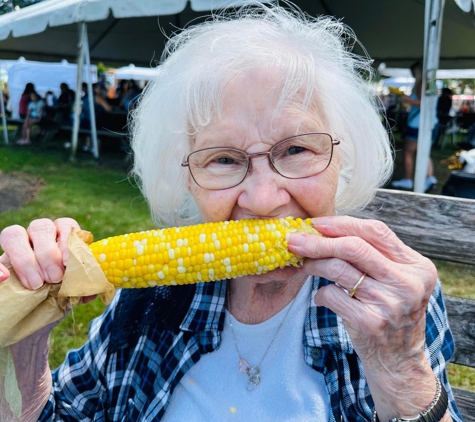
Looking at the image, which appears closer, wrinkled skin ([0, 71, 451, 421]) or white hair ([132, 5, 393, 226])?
wrinkled skin ([0, 71, 451, 421])

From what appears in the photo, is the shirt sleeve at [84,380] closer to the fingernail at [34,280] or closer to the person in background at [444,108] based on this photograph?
the fingernail at [34,280]

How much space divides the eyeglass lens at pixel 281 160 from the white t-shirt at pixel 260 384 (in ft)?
1.54

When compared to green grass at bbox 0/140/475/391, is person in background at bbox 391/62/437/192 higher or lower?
higher

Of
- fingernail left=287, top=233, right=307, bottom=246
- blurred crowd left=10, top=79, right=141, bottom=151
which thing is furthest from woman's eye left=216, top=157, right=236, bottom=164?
blurred crowd left=10, top=79, right=141, bottom=151

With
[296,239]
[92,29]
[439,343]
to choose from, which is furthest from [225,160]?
[92,29]

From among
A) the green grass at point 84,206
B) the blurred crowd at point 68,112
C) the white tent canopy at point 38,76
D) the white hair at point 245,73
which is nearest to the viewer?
the white hair at point 245,73

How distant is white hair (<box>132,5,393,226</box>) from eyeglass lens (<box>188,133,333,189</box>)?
0.36 feet

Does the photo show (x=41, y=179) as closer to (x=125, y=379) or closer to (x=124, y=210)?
(x=124, y=210)

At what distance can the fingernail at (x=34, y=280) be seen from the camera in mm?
1168

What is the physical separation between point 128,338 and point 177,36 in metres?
1.23

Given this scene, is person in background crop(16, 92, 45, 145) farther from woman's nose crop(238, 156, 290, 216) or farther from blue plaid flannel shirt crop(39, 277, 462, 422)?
woman's nose crop(238, 156, 290, 216)

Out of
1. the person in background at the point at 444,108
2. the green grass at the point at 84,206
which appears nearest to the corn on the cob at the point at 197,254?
the green grass at the point at 84,206

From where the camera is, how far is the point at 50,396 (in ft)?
5.33

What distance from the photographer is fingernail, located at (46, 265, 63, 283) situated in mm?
1188
